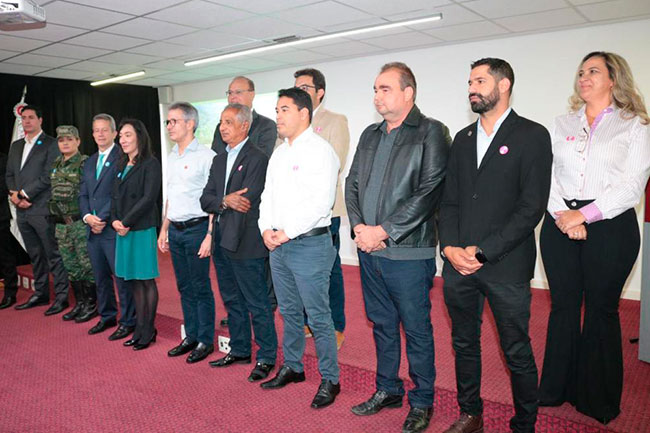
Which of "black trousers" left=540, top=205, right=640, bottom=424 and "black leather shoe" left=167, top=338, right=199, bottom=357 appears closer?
"black trousers" left=540, top=205, right=640, bottom=424

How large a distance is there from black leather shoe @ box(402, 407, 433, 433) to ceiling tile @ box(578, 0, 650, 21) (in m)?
3.60

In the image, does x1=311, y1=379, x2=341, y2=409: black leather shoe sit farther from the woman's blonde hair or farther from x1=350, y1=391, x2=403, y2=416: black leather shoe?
the woman's blonde hair

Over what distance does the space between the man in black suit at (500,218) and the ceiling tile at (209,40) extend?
376cm

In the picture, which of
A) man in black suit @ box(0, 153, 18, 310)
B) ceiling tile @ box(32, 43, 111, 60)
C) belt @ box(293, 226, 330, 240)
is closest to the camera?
belt @ box(293, 226, 330, 240)

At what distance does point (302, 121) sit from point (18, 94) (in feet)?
20.8

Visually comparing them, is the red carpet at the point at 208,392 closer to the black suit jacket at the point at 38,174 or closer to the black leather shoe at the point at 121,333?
the black leather shoe at the point at 121,333

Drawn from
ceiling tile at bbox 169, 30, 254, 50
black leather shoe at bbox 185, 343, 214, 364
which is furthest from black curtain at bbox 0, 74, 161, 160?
black leather shoe at bbox 185, 343, 214, 364

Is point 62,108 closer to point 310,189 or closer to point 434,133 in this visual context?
point 310,189

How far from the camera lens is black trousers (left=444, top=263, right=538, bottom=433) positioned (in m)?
2.06

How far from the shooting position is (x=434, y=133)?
2326mm

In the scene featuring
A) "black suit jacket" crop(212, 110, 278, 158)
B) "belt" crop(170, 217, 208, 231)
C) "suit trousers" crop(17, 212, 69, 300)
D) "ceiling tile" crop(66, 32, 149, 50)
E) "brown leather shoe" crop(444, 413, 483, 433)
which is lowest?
"brown leather shoe" crop(444, 413, 483, 433)

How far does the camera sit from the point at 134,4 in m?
4.17

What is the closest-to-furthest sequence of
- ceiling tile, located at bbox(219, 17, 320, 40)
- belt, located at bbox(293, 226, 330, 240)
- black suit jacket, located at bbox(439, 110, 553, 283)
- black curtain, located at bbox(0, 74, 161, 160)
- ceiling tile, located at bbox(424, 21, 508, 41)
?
black suit jacket, located at bbox(439, 110, 553, 283) → belt, located at bbox(293, 226, 330, 240) → ceiling tile, located at bbox(219, 17, 320, 40) → ceiling tile, located at bbox(424, 21, 508, 41) → black curtain, located at bbox(0, 74, 161, 160)

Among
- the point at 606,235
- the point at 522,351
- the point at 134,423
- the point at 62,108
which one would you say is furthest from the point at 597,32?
the point at 62,108
